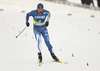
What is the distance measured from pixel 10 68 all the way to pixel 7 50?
2.29m

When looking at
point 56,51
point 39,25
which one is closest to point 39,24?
point 39,25

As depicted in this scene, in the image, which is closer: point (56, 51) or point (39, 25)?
point (39, 25)

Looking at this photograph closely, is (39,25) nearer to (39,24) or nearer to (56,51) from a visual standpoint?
(39,24)

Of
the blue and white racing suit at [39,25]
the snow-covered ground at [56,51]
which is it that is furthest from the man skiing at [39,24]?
the snow-covered ground at [56,51]

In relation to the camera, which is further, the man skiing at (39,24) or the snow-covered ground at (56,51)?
the man skiing at (39,24)

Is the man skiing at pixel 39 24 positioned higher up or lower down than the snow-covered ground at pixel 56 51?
higher up

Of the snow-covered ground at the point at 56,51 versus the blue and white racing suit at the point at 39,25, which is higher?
the blue and white racing suit at the point at 39,25

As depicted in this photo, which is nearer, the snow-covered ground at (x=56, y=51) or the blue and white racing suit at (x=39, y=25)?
the snow-covered ground at (x=56, y=51)

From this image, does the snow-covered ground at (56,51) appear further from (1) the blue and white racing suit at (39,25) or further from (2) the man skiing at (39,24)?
(1) the blue and white racing suit at (39,25)

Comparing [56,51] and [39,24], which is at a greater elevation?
[39,24]

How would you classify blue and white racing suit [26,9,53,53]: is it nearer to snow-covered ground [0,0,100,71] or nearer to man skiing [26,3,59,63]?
man skiing [26,3,59,63]

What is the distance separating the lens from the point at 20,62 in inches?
260

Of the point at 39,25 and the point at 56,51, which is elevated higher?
the point at 39,25

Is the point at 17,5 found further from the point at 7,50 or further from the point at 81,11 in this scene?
the point at 7,50
